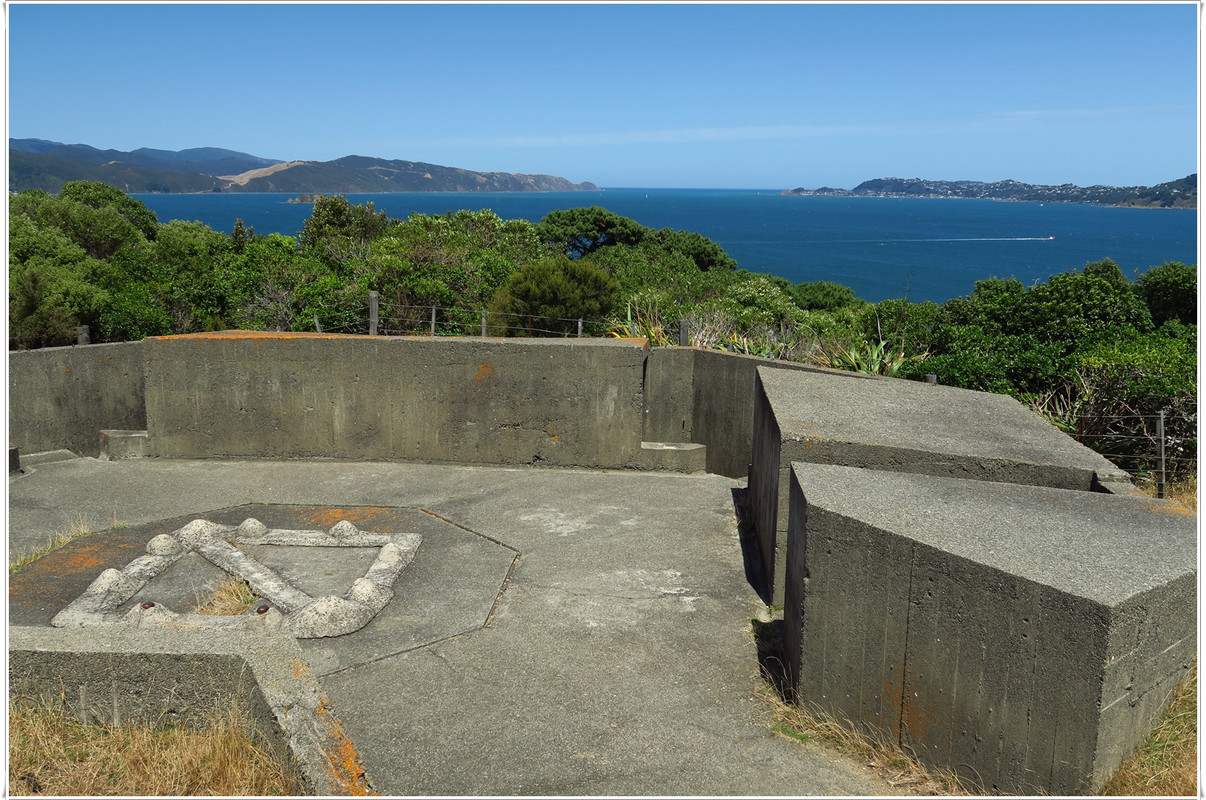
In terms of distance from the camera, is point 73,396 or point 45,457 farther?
point 73,396

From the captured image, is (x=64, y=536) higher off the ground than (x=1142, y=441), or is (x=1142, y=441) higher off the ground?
(x=1142, y=441)

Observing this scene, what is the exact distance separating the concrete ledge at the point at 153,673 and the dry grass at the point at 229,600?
1.73 metres

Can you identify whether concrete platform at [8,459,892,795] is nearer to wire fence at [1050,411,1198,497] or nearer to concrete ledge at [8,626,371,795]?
concrete ledge at [8,626,371,795]

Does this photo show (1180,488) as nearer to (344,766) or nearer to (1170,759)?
(1170,759)

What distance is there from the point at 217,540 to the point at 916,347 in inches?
354

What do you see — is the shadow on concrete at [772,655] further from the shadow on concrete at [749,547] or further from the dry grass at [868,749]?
the shadow on concrete at [749,547]

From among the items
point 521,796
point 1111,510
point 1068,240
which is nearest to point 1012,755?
point 1111,510

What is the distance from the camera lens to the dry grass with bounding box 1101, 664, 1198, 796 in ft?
13.5

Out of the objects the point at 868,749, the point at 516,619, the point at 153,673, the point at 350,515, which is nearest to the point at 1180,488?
the point at 868,749

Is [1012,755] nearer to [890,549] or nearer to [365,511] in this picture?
[890,549]

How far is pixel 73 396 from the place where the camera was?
10828 mm

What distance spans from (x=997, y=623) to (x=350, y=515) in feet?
20.1

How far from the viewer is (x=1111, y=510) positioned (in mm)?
5277

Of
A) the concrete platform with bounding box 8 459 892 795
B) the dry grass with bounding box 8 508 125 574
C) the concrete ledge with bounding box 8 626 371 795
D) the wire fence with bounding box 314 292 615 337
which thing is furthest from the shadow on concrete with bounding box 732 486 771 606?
the wire fence with bounding box 314 292 615 337
